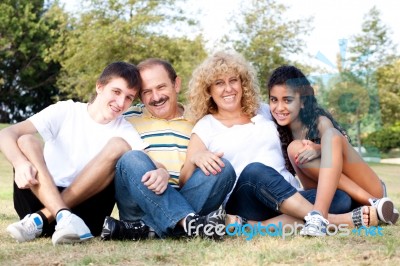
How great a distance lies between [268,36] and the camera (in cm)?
2048

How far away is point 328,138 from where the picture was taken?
3.66 m

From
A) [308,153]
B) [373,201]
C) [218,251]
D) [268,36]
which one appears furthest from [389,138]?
[268,36]

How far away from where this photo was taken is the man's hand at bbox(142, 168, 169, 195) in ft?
11.1

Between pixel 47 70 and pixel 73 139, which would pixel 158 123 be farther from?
pixel 47 70

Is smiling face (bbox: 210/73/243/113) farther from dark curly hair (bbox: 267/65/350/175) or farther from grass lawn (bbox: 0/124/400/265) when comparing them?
grass lawn (bbox: 0/124/400/265)

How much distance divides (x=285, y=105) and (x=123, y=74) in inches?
41.2

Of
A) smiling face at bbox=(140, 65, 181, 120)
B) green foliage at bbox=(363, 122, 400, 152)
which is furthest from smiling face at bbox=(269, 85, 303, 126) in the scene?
green foliage at bbox=(363, 122, 400, 152)

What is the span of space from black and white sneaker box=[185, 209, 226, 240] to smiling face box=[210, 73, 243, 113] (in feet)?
2.68

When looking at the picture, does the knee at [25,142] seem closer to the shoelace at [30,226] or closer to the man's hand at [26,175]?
the man's hand at [26,175]

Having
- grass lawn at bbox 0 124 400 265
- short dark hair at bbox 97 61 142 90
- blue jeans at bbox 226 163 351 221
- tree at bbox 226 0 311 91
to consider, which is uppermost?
tree at bbox 226 0 311 91

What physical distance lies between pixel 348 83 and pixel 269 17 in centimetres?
1736

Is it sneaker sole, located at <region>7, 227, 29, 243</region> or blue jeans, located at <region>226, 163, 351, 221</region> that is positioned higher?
blue jeans, located at <region>226, 163, 351, 221</region>

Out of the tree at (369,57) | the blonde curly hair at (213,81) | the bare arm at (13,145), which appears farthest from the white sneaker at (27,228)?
the tree at (369,57)

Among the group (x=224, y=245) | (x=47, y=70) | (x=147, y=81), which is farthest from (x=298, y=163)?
(x=47, y=70)
